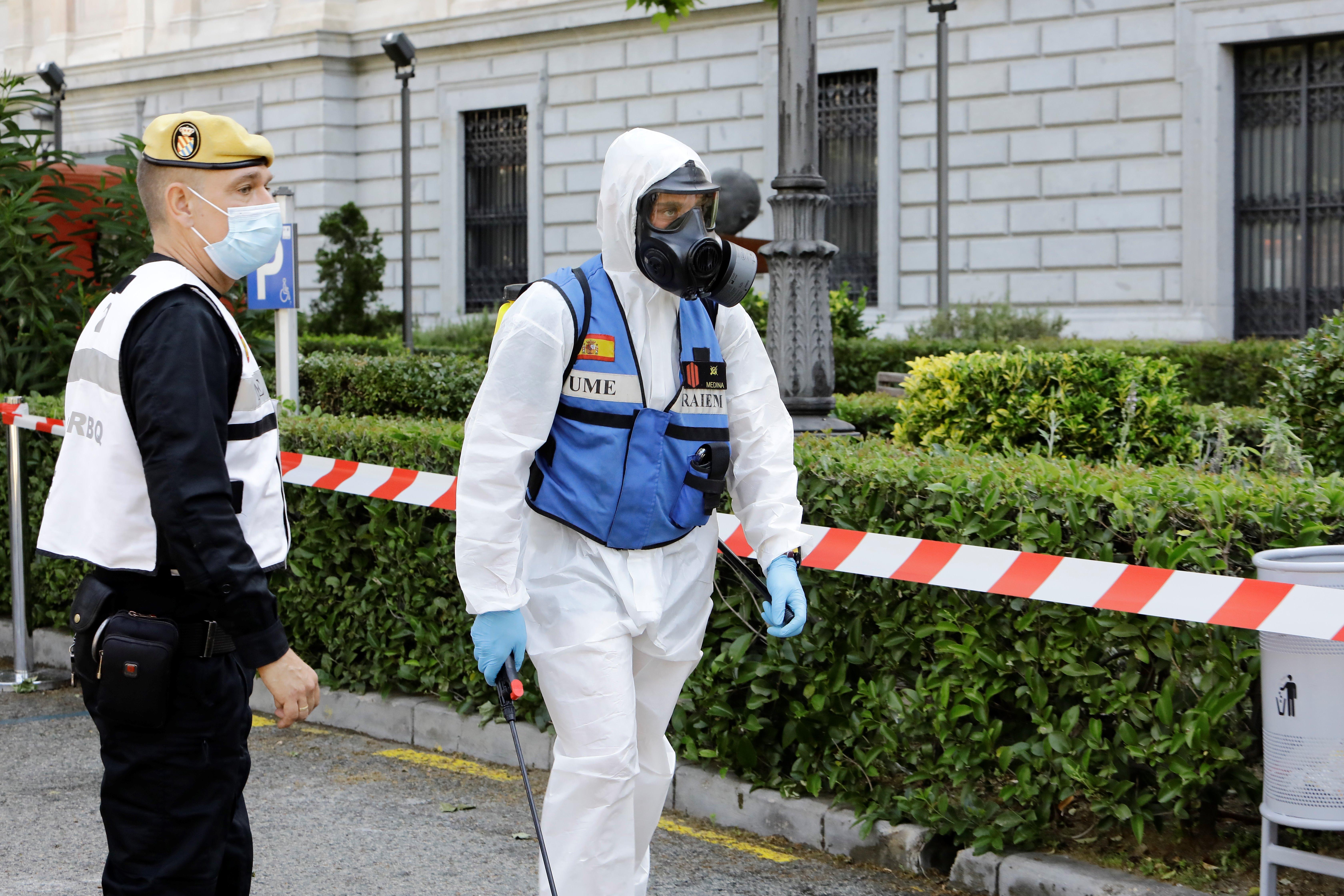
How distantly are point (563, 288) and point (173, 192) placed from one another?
2.83 ft

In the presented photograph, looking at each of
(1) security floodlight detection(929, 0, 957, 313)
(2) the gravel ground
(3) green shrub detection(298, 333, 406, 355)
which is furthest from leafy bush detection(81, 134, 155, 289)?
(1) security floodlight detection(929, 0, 957, 313)

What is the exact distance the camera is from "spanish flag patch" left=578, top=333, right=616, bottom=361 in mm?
3416

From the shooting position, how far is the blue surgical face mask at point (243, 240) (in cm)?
310

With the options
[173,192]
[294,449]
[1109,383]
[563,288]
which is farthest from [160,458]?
[1109,383]

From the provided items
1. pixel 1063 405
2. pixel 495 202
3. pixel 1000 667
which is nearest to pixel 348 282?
pixel 495 202

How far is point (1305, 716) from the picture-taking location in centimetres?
362

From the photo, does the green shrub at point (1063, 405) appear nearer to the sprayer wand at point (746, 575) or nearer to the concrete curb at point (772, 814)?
the concrete curb at point (772, 814)

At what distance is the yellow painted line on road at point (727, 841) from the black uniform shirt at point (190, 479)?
7.05 ft

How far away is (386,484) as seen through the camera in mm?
5883

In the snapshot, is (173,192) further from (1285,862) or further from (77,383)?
(1285,862)

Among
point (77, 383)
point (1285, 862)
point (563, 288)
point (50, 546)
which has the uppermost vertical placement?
point (563, 288)

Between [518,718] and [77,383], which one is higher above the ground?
[77,383]

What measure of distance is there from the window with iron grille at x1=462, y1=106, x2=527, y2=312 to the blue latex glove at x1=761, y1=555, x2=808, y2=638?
2183cm

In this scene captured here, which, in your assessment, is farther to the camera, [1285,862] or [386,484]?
[386,484]
